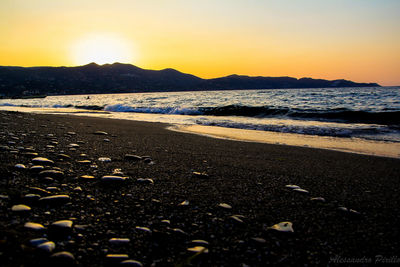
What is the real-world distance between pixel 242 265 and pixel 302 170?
144 inches

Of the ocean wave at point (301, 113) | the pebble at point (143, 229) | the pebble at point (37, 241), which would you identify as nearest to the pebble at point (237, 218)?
the pebble at point (143, 229)

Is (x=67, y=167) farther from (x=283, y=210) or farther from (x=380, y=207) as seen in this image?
(x=380, y=207)

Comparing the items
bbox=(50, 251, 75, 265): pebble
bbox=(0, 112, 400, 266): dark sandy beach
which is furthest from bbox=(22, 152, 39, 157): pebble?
bbox=(50, 251, 75, 265): pebble

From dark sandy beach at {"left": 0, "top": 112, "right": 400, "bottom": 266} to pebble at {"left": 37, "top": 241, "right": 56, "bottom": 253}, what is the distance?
0.03 metres

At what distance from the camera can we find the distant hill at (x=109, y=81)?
117m

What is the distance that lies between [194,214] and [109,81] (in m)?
161

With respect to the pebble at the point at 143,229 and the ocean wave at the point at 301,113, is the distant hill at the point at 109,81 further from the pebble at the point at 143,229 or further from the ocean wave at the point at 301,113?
the pebble at the point at 143,229

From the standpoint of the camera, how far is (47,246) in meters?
1.72

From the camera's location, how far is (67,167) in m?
3.96

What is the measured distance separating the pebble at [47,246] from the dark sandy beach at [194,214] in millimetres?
32

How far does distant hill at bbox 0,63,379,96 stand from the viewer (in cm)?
11706

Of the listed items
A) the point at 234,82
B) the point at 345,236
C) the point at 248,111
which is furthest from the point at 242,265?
the point at 234,82

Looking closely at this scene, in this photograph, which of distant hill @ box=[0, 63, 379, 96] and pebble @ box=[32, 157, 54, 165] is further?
distant hill @ box=[0, 63, 379, 96]

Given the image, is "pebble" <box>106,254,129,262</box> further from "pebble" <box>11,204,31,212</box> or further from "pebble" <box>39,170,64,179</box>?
"pebble" <box>39,170,64,179</box>
